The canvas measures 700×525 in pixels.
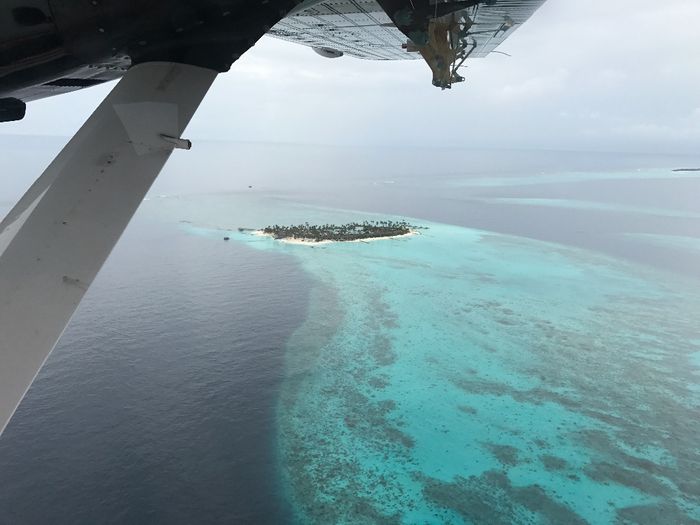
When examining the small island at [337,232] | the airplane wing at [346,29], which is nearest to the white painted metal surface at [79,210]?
the airplane wing at [346,29]

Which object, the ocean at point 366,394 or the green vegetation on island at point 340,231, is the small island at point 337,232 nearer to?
the green vegetation on island at point 340,231

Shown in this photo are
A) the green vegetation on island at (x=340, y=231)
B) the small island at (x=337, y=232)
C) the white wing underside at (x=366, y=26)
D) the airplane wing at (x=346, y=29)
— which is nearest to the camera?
the white wing underside at (x=366, y=26)

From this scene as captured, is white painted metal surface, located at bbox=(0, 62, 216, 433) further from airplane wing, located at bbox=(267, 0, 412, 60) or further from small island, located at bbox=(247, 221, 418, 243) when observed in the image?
small island, located at bbox=(247, 221, 418, 243)

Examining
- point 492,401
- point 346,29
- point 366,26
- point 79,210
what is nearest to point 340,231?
point 492,401

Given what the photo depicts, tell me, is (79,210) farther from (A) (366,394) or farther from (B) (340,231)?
(B) (340,231)

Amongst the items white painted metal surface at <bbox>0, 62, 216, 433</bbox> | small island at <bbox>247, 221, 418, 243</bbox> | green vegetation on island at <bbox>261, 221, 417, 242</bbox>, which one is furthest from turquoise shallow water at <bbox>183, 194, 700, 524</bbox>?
white painted metal surface at <bbox>0, 62, 216, 433</bbox>

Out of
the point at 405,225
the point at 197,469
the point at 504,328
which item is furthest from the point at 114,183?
the point at 405,225
